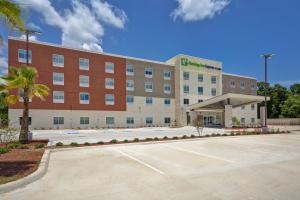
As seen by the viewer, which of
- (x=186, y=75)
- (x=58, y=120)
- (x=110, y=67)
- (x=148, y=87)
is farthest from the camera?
(x=186, y=75)

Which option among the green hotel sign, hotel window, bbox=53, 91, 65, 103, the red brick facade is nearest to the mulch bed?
hotel window, bbox=53, 91, 65, 103

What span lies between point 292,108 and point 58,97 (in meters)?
56.5

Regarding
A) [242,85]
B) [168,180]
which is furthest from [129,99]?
[168,180]

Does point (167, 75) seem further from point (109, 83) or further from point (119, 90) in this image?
point (109, 83)

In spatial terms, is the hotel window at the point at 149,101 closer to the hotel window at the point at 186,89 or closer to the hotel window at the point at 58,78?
the hotel window at the point at 186,89

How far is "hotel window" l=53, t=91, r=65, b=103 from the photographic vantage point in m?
36.3

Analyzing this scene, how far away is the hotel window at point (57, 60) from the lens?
3653cm

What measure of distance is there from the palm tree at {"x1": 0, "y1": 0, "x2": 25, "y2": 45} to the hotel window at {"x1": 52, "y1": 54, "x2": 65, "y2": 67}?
30386mm

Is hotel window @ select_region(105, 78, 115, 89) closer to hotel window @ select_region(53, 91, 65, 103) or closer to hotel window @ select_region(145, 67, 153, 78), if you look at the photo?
hotel window @ select_region(145, 67, 153, 78)

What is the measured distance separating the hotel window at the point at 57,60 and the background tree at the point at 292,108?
5563 centimetres

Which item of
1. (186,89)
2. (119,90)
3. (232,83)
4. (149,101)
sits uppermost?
(232,83)

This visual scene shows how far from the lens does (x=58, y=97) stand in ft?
120

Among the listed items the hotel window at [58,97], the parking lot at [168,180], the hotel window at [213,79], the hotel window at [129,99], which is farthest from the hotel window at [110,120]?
the parking lot at [168,180]

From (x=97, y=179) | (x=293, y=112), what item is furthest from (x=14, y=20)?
(x=293, y=112)
